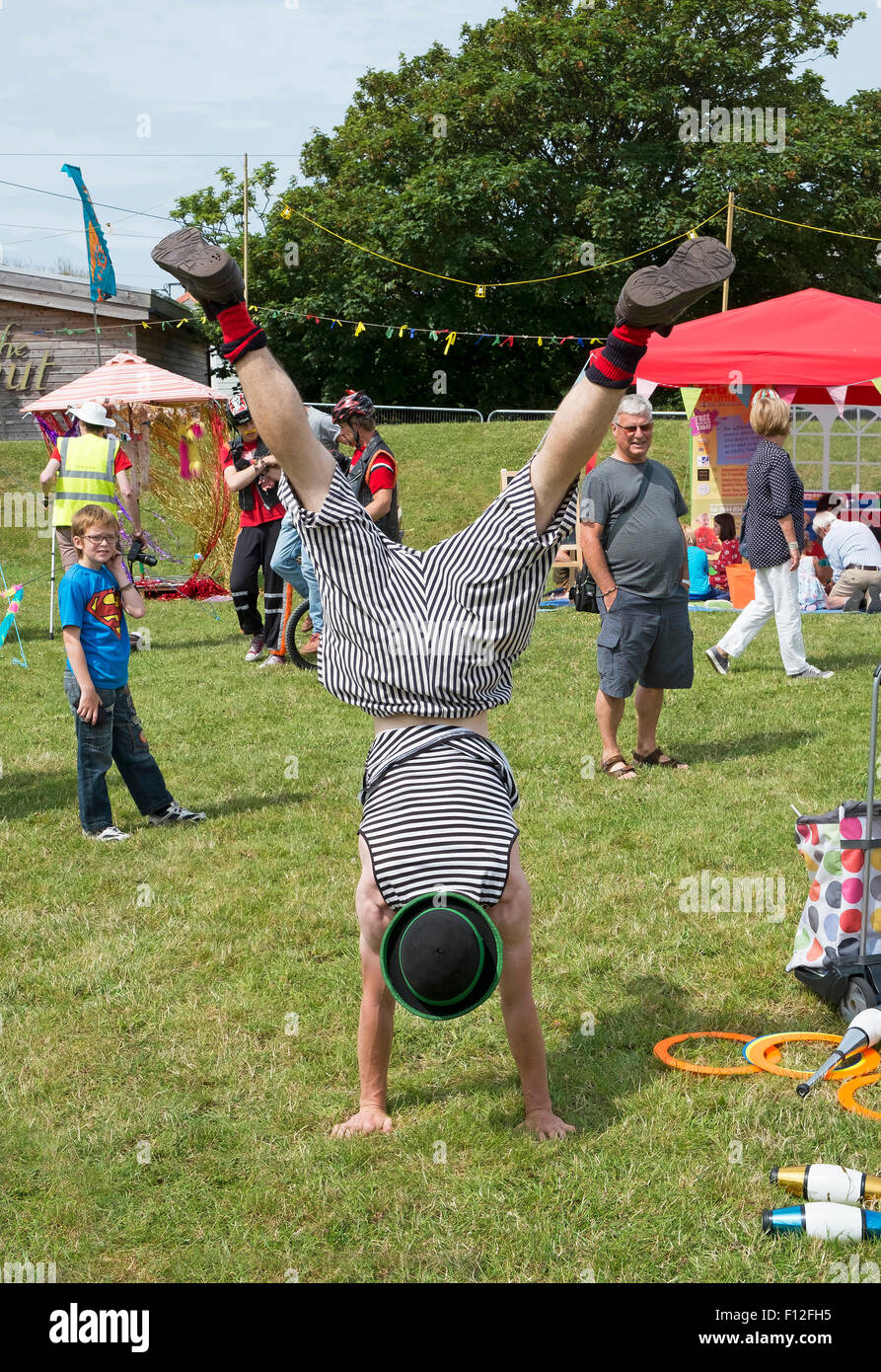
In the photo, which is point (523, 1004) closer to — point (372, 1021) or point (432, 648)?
point (372, 1021)

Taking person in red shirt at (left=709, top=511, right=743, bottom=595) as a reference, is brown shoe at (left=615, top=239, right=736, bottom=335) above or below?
above

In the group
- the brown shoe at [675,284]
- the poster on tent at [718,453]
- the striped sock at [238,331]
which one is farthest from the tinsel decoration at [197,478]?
the brown shoe at [675,284]

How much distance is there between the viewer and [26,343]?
2645cm

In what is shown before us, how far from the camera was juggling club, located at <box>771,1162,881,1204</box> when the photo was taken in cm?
308

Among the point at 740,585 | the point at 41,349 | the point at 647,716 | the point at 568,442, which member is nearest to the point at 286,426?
the point at 568,442

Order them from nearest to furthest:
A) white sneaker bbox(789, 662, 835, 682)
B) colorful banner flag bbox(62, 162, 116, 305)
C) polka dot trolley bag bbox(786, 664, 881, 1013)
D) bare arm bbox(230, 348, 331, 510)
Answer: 1. bare arm bbox(230, 348, 331, 510)
2. polka dot trolley bag bbox(786, 664, 881, 1013)
3. white sneaker bbox(789, 662, 835, 682)
4. colorful banner flag bbox(62, 162, 116, 305)

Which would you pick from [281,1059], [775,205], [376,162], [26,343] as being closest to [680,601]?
[281,1059]

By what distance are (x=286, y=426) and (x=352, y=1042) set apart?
2.06 m

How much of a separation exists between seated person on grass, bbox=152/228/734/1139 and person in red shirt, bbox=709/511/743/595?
40.2 feet

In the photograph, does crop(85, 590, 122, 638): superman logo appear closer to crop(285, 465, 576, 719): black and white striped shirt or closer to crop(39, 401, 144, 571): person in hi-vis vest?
crop(285, 465, 576, 719): black and white striped shirt

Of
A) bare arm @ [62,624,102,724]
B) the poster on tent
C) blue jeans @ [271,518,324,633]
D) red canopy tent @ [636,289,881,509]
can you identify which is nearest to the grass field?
bare arm @ [62,624,102,724]

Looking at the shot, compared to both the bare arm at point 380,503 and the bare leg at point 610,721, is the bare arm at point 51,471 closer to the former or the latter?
the bare arm at point 380,503

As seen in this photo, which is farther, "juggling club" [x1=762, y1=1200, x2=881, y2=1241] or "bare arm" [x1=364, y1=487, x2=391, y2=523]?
"bare arm" [x1=364, y1=487, x2=391, y2=523]

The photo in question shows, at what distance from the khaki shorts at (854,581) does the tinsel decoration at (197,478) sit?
28.3ft
